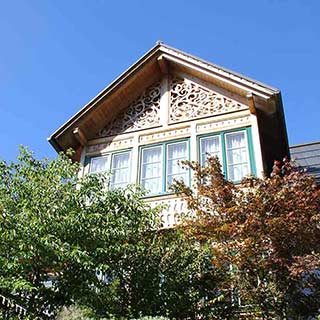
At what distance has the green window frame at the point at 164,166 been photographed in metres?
13.2

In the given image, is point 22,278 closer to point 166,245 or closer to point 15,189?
point 15,189

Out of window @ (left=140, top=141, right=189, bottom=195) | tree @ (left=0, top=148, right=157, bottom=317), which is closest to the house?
A: window @ (left=140, top=141, right=189, bottom=195)

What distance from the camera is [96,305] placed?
8.91 metres

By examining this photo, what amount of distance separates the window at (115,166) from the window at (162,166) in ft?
1.85

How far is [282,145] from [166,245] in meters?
6.48

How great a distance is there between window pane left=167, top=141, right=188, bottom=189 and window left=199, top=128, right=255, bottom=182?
1.87 ft

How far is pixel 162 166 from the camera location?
1366 cm

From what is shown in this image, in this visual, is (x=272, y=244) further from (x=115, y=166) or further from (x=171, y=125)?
(x=115, y=166)

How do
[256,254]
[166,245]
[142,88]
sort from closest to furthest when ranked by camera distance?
[256,254] < [166,245] < [142,88]

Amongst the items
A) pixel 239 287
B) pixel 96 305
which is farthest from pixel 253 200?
pixel 96 305

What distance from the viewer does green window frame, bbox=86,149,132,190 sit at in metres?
14.0

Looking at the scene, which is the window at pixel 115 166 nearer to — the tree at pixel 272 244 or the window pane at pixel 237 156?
the window pane at pixel 237 156

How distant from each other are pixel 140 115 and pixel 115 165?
6.50ft

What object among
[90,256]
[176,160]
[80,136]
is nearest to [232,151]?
[176,160]
